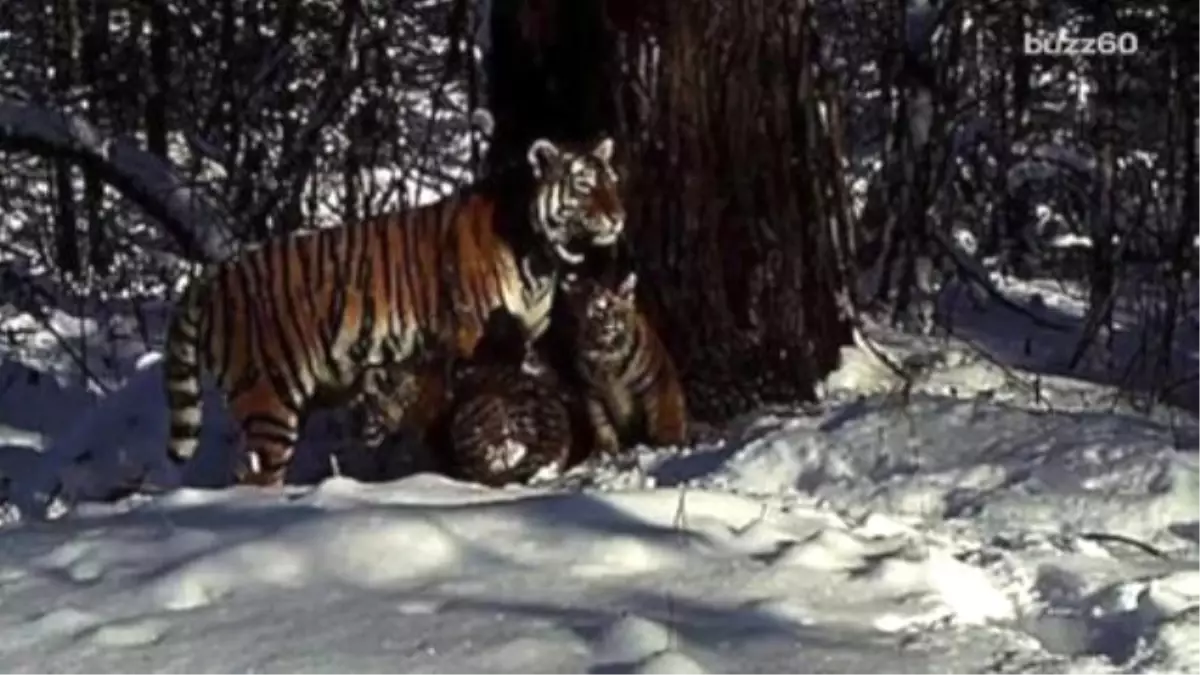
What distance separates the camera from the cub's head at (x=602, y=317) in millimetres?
6223

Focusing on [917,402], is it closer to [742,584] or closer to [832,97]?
[832,97]

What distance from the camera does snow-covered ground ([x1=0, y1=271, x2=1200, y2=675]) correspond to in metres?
4.20

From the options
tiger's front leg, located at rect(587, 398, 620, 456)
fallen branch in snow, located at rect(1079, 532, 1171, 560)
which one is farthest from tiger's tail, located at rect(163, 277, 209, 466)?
fallen branch in snow, located at rect(1079, 532, 1171, 560)

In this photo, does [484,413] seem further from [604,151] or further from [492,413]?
Result: [604,151]

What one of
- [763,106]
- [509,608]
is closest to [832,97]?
[763,106]

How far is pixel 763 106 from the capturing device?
6859 millimetres

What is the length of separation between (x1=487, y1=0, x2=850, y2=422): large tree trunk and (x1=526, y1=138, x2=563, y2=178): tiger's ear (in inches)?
21.3

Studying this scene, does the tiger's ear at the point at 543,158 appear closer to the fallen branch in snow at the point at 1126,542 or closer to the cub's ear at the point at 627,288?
the cub's ear at the point at 627,288

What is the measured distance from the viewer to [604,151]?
246 inches

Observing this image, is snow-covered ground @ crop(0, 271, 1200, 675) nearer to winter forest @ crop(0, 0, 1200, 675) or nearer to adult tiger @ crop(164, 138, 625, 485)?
winter forest @ crop(0, 0, 1200, 675)

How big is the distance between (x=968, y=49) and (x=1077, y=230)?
1.79 m

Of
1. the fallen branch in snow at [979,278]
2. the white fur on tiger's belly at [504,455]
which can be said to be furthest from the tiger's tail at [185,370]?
the fallen branch in snow at [979,278]

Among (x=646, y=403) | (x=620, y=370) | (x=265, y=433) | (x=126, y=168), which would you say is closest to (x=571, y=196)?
(x=620, y=370)

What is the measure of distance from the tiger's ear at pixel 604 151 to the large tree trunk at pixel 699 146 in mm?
462
